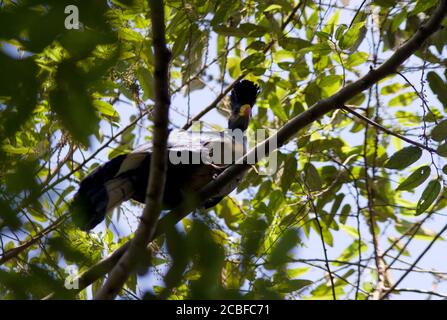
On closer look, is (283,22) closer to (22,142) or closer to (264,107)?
(264,107)

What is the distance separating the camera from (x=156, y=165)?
7.07 feet

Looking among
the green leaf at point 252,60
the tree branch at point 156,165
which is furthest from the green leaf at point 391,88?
the tree branch at point 156,165

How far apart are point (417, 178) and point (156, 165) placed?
1638 millimetres

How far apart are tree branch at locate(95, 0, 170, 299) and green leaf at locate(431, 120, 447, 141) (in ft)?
5.42

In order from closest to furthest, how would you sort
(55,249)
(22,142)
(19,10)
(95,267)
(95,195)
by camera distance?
(19,10), (55,249), (95,267), (95,195), (22,142)

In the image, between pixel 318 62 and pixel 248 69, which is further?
pixel 318 62

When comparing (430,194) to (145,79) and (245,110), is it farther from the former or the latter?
(245,110)

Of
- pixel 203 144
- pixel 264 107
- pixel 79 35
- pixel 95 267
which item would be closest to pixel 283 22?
pixel 264 107

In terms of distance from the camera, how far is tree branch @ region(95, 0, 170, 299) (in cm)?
200

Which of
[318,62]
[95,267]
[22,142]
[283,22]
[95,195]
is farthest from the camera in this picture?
[283,22]

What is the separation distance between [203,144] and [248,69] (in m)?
0.57

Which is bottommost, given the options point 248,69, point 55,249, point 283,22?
point 55,249

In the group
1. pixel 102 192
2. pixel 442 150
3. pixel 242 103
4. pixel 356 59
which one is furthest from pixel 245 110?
pixel 442 150

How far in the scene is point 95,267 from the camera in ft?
8.07
